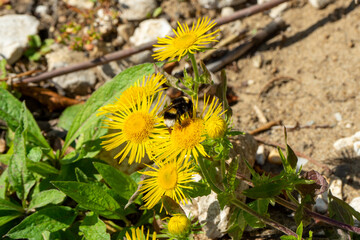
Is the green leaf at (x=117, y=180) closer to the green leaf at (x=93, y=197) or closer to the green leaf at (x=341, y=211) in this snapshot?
the green leaf at (x=93, y=197)

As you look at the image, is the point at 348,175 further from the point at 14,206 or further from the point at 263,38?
the point at 14,206

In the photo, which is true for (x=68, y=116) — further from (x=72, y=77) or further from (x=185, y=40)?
(x=185, y=40)

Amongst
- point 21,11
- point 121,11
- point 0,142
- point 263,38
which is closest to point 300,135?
point 263,38

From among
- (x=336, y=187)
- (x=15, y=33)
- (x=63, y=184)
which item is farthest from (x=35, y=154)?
(x=336, y=187)

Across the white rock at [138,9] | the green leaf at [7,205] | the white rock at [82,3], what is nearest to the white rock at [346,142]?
the white rock at [138,9]

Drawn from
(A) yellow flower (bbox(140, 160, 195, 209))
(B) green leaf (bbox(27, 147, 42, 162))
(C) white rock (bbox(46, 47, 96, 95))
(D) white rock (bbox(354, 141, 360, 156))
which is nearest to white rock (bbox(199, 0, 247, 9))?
(C) white rock (bbox(46, 47, 96, 95))

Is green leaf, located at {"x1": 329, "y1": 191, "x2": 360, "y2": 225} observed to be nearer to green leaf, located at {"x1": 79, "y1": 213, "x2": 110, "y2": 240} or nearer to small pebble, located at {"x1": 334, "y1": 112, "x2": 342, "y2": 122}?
small pebble, located at {"x1": 334, "y1": 112, "x2": 342, "y2": 122}
